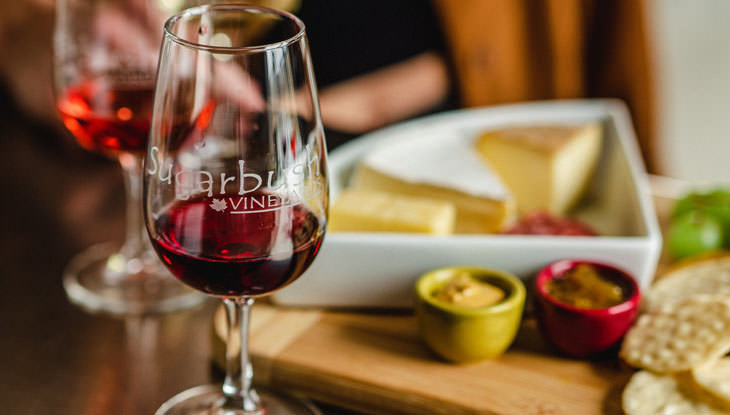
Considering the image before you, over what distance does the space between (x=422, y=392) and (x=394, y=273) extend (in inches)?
6.3

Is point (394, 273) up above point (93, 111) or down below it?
below

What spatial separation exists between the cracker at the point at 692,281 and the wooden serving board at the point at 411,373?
0.34ft

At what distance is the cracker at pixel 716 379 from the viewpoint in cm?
62

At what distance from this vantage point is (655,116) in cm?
189

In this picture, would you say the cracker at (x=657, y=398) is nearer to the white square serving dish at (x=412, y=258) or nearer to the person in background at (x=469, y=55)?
the white square serving dish at (x=412, y=258)

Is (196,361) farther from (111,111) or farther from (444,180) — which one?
(444,180)

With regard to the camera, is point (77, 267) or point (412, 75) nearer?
point (77, 267)

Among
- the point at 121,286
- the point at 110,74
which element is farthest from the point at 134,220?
the point at 110,74

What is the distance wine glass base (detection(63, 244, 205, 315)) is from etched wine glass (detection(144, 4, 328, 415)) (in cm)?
28

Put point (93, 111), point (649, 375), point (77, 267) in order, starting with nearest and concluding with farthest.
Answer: point (649, 375) < point (93, 111) < point (77, 267)

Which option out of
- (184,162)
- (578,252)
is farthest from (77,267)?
(578,252)

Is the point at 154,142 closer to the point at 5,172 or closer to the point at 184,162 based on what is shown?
the point at 184,162

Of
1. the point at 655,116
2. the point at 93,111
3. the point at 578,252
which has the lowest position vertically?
the point at 655,116

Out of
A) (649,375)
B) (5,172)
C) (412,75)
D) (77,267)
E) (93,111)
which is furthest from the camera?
(412,75)
